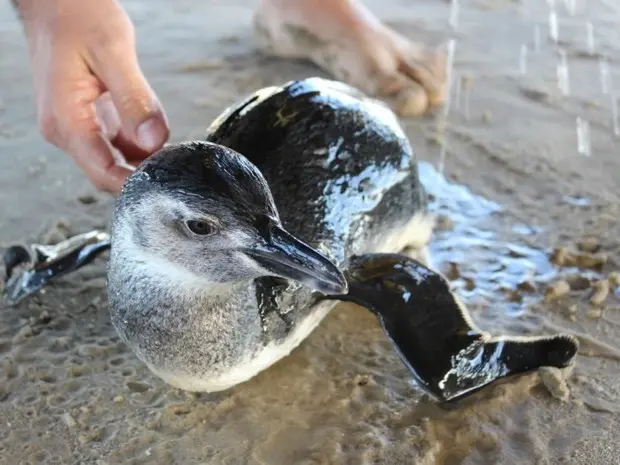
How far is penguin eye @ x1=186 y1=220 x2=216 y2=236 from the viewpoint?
912mm

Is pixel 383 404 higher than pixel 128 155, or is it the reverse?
pixel 128 155

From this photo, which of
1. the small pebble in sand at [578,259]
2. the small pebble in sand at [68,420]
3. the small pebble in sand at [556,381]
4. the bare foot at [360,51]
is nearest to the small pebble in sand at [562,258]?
the small pebble in sand at [578,259]

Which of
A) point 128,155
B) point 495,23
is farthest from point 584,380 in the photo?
point 495,23

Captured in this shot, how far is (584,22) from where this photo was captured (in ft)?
8.71

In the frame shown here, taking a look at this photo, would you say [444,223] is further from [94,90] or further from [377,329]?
[94,90]

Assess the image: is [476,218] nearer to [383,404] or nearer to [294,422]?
[383,404]

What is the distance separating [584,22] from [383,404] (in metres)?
1.98

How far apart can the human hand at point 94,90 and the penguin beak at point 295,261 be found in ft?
1.38

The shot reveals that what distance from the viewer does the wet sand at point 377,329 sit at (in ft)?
Answer: 3.69

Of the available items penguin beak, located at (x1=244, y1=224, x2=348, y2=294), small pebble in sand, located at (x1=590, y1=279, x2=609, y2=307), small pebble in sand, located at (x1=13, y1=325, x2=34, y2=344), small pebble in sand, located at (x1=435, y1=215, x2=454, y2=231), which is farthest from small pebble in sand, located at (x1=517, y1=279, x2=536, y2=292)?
small pebble in sand, located at (x1=13, y1=325, x2=34, y2=344)

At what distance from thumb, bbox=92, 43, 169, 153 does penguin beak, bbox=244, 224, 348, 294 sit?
42 centimetres

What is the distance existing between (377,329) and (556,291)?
1.21ft

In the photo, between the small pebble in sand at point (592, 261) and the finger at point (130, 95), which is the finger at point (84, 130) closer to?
the finger at point (130, 95)

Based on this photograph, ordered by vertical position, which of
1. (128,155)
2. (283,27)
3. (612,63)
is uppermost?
(128,155)
